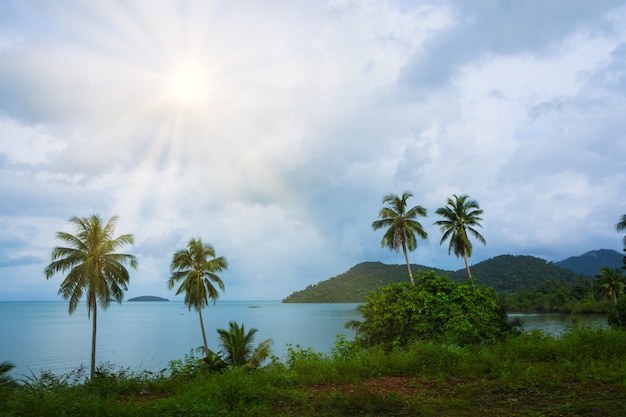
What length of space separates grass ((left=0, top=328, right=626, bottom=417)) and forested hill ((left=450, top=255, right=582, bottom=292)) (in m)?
129

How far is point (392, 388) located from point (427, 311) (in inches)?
451

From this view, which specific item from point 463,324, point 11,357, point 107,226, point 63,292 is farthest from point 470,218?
point 11,357

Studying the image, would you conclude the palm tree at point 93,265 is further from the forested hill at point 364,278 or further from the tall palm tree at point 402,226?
the forested hill at point 364,278

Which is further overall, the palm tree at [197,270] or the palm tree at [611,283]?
the palm tree at [611,283]

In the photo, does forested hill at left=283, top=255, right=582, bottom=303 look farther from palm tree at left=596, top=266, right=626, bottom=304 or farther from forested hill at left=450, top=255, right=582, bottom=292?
palm tree at left=596, top=266, right=626, bottom=304

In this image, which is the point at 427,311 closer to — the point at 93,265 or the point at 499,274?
the point at 93,265

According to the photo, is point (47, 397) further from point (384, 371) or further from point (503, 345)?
point (503, 345)

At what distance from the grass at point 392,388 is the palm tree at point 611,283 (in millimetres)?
74698

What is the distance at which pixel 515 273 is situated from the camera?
141m

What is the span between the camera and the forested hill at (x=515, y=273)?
134m

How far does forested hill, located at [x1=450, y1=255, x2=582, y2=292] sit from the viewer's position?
440ft

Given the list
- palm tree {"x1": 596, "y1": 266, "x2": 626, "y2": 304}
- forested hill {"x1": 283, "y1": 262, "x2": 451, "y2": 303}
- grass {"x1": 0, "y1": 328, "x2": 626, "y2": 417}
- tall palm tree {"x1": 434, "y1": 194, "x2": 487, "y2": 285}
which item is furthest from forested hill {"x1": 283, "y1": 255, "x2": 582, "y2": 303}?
grass {"x1": 0, "y1": 328, "x2": 626, "y2": 417}

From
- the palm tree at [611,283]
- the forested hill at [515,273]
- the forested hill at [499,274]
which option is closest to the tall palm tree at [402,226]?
the palm tree at [611,283]

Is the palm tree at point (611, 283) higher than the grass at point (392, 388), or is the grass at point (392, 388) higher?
the grass at point (392, 388)
